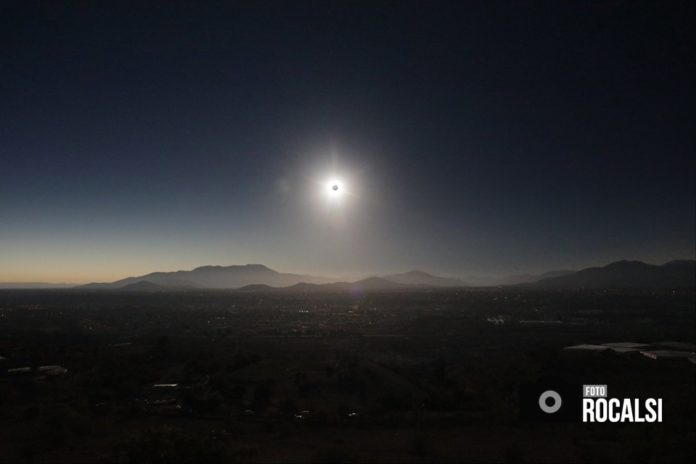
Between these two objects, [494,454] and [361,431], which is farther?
[361,431]

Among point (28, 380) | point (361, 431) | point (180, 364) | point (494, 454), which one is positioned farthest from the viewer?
point (180, 364)

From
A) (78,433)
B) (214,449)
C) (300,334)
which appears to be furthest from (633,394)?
(300,334)

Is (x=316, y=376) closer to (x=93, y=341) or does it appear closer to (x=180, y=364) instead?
(x=180, y=364)

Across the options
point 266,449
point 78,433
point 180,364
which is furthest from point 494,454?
point 180,364

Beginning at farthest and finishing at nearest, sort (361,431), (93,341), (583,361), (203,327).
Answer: (203,327) < (93,341) < (583,361) < (361,431)

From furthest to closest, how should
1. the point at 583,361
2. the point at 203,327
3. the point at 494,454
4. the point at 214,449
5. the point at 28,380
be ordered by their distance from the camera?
the point at 203,327
the point at 583,361
the point at 28,380
the point at 494,454
the point at 214,449

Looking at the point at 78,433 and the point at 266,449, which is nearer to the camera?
the point at 266,449

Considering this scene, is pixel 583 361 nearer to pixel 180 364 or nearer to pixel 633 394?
pixel 633 394
